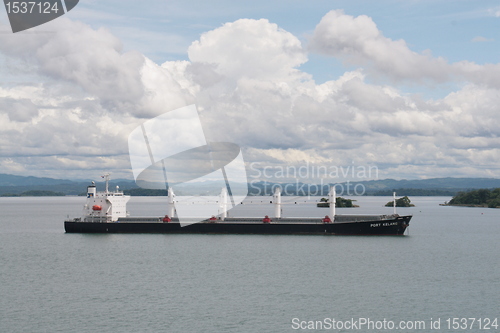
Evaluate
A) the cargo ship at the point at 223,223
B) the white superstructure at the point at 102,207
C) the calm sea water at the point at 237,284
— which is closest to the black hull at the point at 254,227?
the cargo ship at the point at 223,223

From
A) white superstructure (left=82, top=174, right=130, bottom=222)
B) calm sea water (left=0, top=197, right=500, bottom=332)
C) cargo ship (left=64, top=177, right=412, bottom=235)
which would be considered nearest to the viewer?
calm sea water (left=0, top=197, right=500, bottom=332)

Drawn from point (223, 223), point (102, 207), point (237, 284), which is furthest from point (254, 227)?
point (237, 284)

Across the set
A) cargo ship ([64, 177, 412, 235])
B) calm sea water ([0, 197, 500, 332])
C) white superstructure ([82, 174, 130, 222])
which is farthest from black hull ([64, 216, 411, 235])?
calm sea water ([0, 197, 500, 332])

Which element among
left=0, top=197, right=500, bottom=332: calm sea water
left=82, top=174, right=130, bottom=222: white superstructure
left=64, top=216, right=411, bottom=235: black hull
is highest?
left=82, top=174, right=130, bottom=222: white superstructure

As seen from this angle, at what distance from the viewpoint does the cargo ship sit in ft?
206

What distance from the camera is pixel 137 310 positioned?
28578mm

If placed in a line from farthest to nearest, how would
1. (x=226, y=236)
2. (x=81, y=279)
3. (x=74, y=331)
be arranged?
1. (x=226, y=236)
2. (x=81, y=279)
3. (x=74, y=331)

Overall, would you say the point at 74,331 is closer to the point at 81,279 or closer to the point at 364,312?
the point at 81,279

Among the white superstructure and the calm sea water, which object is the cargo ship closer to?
the white superstructure

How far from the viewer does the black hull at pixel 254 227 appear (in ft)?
205

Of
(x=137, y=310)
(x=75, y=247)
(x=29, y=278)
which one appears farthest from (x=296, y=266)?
(x=75, y=247)

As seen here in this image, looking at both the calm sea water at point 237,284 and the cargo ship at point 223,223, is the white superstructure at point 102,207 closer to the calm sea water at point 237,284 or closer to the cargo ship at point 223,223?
the cargo ship at point 223,223

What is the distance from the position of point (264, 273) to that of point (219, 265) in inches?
200

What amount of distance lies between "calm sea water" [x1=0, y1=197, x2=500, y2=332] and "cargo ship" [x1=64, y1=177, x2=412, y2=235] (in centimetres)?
485
